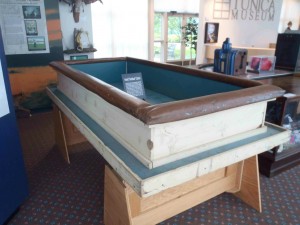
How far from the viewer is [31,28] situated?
3.59 metres

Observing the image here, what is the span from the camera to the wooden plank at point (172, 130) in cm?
108

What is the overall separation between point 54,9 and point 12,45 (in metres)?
0.79

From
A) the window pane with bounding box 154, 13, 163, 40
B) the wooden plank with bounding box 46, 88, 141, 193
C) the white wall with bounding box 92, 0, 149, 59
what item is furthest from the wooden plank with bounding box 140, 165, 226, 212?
the window pane with bounding box 154, 13, 163, 40

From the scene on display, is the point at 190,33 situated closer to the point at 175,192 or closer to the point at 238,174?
the point at 238,174

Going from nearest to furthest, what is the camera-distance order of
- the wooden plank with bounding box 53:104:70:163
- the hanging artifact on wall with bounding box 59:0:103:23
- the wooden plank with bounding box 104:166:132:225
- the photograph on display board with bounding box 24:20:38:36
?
the wooden plank with bounding box 104:166:132:225, the wooden plank with bounding box 53:104:70:163, the photograph on display board with bounding box 24:20:38:36, the hanging artifact on wall with bounding box 59:0:103:23

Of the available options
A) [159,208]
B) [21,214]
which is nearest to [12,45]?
[21,214]

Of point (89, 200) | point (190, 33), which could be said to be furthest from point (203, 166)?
point (190, 33)

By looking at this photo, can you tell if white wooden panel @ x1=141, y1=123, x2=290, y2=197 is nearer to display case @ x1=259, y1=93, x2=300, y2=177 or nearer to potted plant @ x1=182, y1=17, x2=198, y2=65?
display case @ x1=259, y1=93, x2=300, y2=177

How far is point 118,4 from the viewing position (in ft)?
20.2

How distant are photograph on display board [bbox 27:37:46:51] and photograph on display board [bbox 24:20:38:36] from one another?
0.23 feet

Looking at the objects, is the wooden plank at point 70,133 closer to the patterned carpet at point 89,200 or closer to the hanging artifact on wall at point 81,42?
the patterned carpet at point 89,200

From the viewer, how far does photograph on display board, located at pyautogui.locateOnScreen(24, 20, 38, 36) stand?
355 centimetres

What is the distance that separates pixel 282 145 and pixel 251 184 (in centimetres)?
70

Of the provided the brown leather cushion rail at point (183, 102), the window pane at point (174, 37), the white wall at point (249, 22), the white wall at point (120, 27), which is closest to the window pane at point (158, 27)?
the window pane at point (174, 37)
